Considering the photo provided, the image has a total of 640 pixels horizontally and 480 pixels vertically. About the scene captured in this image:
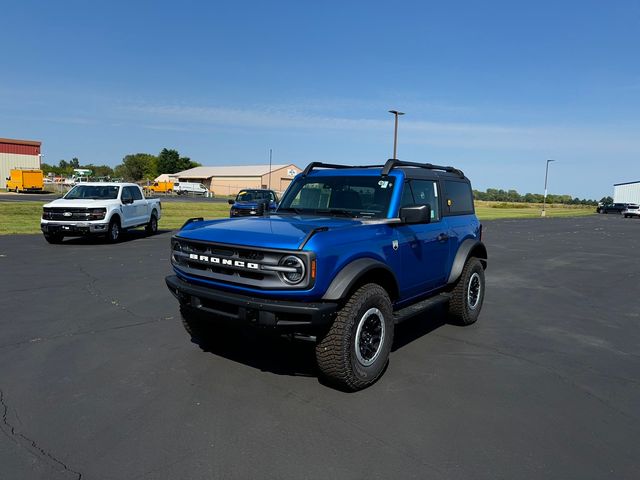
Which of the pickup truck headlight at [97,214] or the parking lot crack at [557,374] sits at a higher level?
the pickup truck headlight at [97,214]

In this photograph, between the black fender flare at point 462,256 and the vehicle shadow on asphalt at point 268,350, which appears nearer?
the vehicle shadow on asphalt at point 268,350

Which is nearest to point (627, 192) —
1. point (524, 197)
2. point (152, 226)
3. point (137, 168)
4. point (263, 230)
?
point (524, 197)

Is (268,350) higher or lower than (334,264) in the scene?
lower

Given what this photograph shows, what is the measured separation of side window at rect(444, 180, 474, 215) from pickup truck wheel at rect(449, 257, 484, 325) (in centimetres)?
72

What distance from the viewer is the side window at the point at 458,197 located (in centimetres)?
618

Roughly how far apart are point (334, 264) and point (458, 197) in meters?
3.22

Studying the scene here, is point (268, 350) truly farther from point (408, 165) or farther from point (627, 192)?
point (627, 192)

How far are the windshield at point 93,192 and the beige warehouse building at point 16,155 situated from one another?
179 ft

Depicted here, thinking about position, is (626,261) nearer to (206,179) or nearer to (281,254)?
(281,254)

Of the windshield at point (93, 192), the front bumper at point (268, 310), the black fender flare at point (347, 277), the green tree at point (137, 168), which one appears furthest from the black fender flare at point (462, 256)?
the green tree at point (137, 168)

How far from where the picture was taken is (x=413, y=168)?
222 inches

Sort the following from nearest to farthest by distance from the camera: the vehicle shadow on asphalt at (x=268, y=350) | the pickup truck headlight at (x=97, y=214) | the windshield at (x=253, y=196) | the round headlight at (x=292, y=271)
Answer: the round headlight at (x=292, y=271) → the vehicle shadow on asphalt at (x=268, y=350) → the pickup truck headlight at (x=97, y=214) → the windshield at (x=253, y=196)

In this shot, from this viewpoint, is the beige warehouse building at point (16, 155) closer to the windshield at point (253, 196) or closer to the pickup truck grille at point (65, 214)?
the windshield at point (253, 196)

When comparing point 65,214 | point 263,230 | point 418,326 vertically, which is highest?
point 263,230
